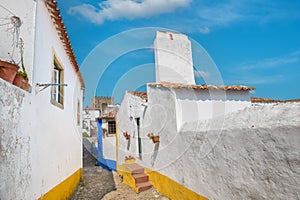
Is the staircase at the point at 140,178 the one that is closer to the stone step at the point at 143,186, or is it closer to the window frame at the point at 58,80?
the stone step at the point at 143,186

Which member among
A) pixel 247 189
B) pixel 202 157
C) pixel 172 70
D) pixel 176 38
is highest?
pixel 176 38

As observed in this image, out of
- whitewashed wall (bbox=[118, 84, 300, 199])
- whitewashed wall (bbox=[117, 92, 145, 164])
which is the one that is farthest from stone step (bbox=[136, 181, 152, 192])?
whitewashed wall (bbox=[117, 92, 145, 164])

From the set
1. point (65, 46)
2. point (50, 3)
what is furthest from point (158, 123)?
point (50, 3)

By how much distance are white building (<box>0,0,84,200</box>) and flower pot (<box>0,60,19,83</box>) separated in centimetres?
21

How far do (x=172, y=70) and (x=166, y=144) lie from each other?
3.69 meters

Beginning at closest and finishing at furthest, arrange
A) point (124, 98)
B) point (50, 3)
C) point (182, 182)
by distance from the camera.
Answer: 1. point (50, 3)
2. point (182, 182)
3. point (124, 98)

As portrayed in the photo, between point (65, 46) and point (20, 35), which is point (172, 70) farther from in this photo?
point (20, 35)

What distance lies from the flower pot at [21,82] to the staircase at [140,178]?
5.66 meters

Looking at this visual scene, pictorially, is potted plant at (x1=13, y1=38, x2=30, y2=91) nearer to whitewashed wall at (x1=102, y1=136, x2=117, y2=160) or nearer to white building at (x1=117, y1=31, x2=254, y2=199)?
white building at (x1=117, y1=31, x2=254, y2=199)

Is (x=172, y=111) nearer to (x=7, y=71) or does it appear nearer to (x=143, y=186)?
(x=143, y=186)

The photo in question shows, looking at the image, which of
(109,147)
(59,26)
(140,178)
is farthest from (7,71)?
(109,147)

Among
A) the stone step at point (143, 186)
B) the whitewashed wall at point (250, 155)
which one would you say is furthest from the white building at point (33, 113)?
the whitewashed wall at point (250, 155)

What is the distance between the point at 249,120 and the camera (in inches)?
129

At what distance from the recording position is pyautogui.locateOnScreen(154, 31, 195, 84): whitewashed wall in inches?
341
